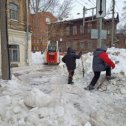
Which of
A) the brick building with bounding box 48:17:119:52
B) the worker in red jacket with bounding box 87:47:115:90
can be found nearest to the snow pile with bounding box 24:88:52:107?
the worker in red jacket with bounding box 87:47:115:90

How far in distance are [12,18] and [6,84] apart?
16.3 meters

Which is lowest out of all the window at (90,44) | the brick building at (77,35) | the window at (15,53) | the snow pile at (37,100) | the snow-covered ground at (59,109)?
the snow-covered ground at (59,109)

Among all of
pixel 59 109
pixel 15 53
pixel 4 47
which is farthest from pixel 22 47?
pixel 59 109

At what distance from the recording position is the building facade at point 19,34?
80.2ft

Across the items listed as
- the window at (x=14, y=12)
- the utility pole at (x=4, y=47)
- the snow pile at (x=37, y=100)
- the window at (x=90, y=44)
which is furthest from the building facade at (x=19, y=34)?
the window at (x=90, y=44)

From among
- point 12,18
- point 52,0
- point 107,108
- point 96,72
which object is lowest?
point 107,108

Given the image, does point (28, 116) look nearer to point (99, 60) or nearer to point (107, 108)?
point (107, 108)

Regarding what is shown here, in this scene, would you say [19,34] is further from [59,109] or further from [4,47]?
[59,109]

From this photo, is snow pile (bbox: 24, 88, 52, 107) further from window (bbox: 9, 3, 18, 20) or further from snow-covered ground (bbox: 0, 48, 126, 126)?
window (bbox: 9, 3, 18, 20)

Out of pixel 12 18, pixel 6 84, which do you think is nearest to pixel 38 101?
pixel 6 84

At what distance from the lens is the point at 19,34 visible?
83.1ft

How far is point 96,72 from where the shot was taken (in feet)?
32.8

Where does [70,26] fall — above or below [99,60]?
Result: above

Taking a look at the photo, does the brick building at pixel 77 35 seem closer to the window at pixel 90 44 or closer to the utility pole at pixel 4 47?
the window at pixel 90 44
